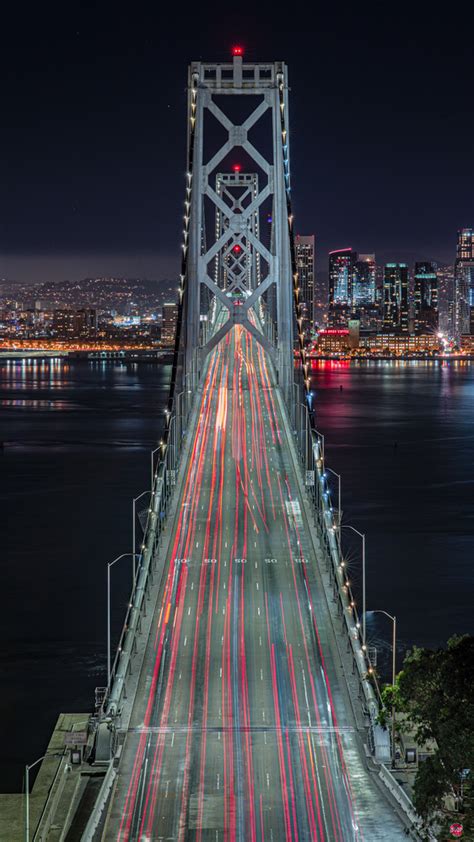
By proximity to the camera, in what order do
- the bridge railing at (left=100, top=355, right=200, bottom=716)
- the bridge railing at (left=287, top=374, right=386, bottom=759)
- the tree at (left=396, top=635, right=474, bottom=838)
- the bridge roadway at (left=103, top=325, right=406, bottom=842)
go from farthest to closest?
1. the bridge railing at (left=100, top=355, right=200, bottom=716)
2. the bridge railing at (left=287, top=374, right=386, bottom=759)
3. the bridge roadway at (left=103, top=325, right=406, bottom=842)
4. the tree at (left=396, top=635, right=474, bottom=838)

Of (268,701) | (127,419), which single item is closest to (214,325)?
(127,419)

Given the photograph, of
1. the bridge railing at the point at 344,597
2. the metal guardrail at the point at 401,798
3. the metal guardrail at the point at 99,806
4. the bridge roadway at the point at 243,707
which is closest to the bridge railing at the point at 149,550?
the bridge roadway at the point at 243,707

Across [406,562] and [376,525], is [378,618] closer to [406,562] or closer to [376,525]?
[406,562]

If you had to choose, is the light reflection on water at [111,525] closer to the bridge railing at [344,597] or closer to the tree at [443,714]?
the bridge railing at [344,597]

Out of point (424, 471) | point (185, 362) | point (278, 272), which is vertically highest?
point (278, 272)

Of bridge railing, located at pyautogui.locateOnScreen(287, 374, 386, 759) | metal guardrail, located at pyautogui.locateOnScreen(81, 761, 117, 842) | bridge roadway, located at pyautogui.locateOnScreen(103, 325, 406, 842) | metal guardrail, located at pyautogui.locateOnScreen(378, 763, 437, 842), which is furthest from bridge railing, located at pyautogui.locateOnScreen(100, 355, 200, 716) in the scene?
metal guardrail, located at pyautogui.locateOnScreen(378, 763, 437, 842)

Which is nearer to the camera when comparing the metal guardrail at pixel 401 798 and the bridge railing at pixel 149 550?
the metal guardrail at pixel 401 798

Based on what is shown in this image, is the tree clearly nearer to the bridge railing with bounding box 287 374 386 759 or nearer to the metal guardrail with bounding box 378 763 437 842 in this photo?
the metal guardrail with bounding box 378 763 437 842

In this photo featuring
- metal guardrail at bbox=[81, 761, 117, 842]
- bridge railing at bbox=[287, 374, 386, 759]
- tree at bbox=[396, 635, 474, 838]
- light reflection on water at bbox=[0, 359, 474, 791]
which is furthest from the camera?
light reflection on water at bbox=[0, 359, 474, 791]
